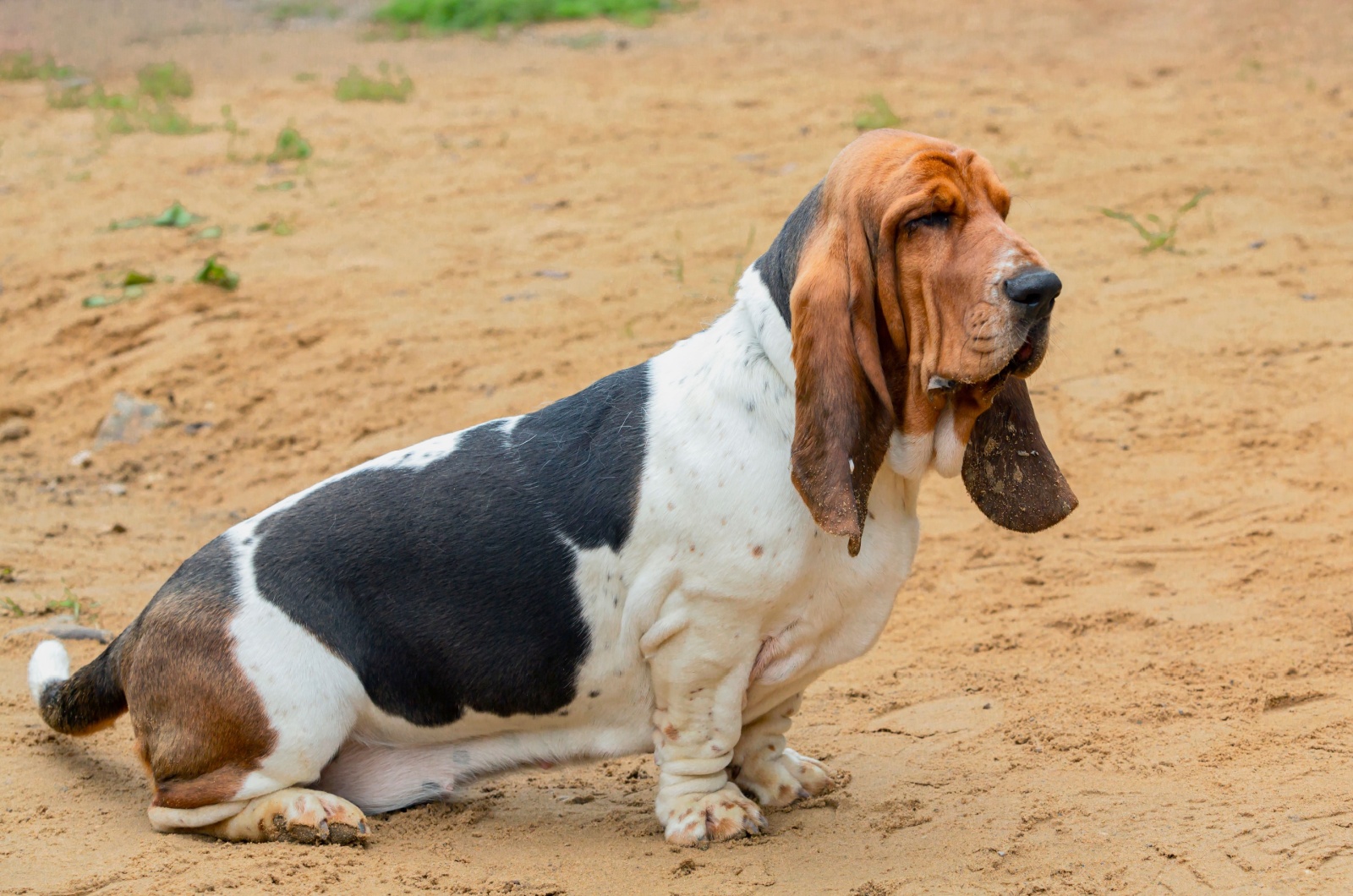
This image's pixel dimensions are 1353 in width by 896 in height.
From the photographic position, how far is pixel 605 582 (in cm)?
374

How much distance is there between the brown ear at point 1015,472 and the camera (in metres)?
3.75

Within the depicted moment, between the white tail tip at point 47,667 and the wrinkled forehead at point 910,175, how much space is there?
289cm

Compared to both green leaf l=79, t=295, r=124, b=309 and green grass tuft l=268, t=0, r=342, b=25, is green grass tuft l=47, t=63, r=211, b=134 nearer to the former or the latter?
green leaf l=79, t=295, r=124, b=309

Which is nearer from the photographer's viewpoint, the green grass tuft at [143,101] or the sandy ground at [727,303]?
the sandy ground at [727,303]

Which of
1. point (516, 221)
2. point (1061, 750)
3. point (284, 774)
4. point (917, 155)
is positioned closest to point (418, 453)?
point (284, 774)

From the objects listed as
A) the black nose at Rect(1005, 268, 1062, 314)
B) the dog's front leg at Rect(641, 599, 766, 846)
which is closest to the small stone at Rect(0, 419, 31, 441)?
the dog's front leg at Rect(641, 599, 766, 846)

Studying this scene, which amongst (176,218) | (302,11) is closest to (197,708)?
(176,218)

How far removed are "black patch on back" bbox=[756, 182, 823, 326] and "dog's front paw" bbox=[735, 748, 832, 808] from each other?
1.38m

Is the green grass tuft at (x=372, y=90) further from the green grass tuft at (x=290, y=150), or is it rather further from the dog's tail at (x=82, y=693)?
the dog's tail at (x=82, y=693)

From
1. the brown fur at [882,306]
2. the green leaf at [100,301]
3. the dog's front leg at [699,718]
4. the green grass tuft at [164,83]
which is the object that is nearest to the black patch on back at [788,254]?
the brown fur at [882,306]

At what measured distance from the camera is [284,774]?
12.5 ft

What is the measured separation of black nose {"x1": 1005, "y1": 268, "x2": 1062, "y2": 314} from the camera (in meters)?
3.14

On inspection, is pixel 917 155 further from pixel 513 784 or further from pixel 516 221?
pixel 516 221

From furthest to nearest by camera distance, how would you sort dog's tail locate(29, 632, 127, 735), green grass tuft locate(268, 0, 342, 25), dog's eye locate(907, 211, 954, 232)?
green grass tuft locate(268, 0, 342, 25)
dog's tail locate(29, 632, 127, 735)
dog's eye locate(907, 211, 954, 232)
